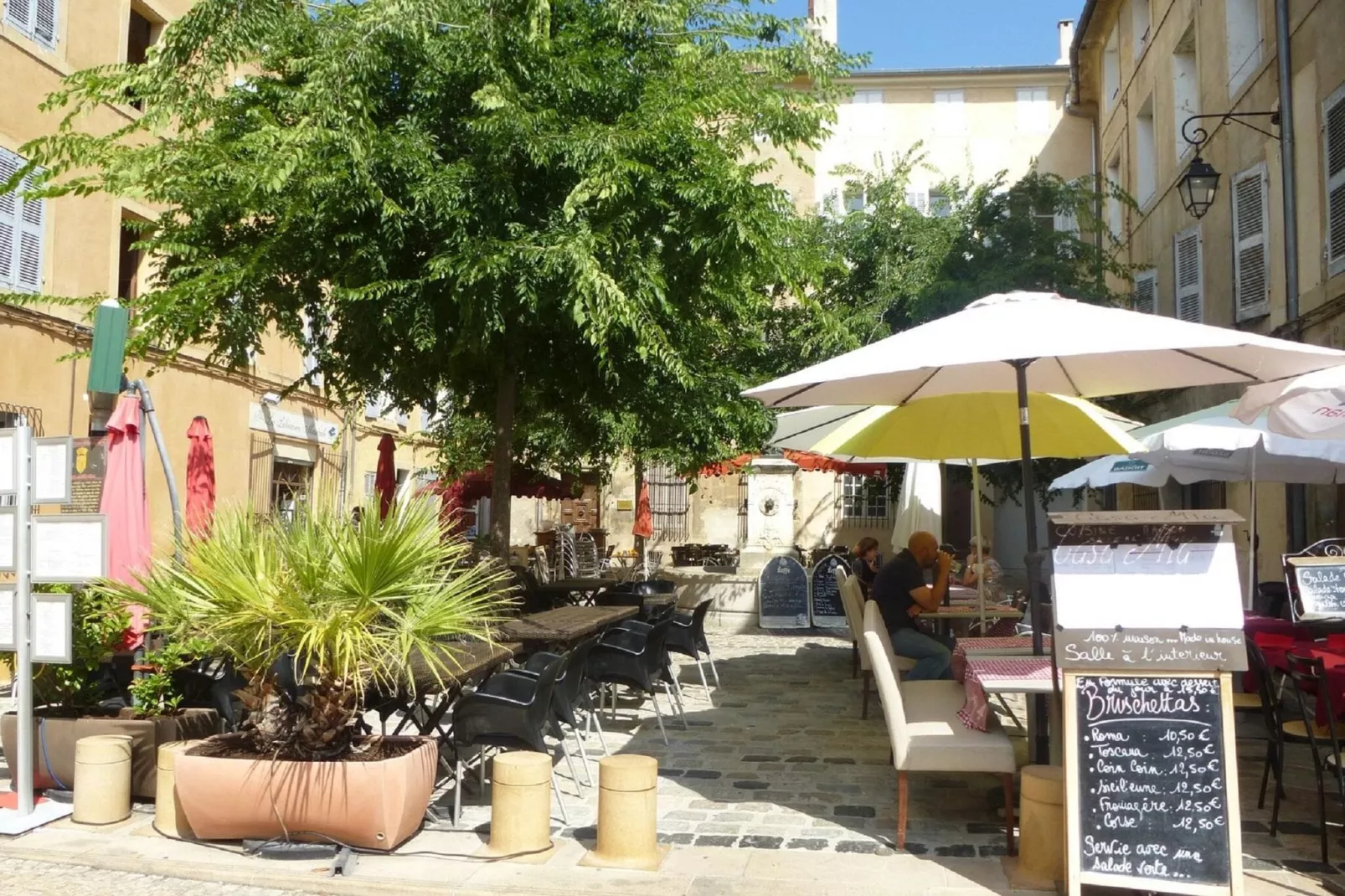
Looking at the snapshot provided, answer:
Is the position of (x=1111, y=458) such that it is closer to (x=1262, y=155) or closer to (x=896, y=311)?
(x=1262, y=155)

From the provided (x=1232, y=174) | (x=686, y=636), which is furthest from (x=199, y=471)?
(x=1232, y=174)

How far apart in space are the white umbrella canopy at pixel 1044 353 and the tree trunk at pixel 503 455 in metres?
3.39

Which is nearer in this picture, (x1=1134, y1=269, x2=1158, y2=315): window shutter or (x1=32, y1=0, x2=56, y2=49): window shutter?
(x1=32, y1=0, x2=56, y2=49): window shutter

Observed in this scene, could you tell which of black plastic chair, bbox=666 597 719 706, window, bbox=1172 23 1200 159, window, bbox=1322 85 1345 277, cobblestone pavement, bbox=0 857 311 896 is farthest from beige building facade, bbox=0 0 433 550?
window, bbox=1172 23 1200 159

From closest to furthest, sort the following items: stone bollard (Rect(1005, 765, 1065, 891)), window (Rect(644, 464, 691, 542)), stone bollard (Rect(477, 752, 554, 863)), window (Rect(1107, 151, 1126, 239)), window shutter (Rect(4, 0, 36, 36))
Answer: stone bollard (Rect(1005, 765, 1065, 891))
stone bollard (Rect(477, 752, 554, 863))
window shutter (Rect(4, 0, 36, 36))
window (Rect(1107, 151, 1126, 239))
window (Rect(644, 464, 691, 542))

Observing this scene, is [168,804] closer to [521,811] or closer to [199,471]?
[521,811]

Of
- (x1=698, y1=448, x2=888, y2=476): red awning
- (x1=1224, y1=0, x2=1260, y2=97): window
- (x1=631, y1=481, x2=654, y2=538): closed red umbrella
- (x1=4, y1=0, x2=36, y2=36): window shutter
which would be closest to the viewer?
(x1=4, y1=0, x2=36, y2=36): window shutter

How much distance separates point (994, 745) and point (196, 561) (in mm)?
3740

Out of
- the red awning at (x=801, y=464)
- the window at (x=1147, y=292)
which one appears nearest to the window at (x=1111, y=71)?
the window at (x=1147, y=292)

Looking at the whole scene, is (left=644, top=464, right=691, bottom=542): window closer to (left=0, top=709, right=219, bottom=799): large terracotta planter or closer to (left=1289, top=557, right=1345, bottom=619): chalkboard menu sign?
(left=1289, top=557, right=1345, bottom=619): chalkboard menu sign

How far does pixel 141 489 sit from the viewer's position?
7.51m

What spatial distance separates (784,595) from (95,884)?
10569mm

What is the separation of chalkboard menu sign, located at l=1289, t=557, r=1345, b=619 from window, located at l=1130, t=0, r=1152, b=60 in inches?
554

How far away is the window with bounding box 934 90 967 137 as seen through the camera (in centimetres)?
2955
